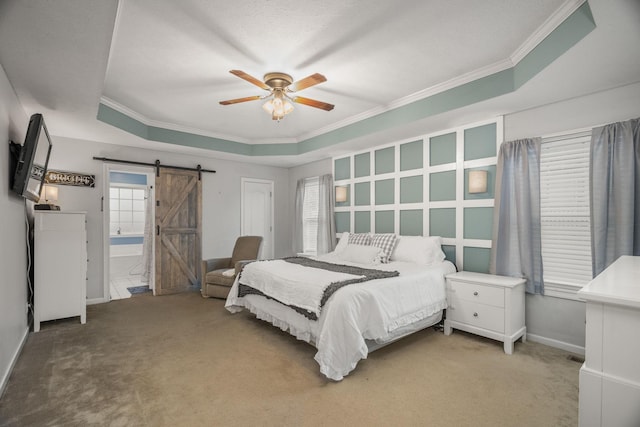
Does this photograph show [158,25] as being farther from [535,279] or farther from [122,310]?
[535,279]

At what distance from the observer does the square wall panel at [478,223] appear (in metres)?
3.48

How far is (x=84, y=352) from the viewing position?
2.84m

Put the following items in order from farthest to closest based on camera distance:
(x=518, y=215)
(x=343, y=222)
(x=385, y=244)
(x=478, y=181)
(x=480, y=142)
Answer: (x=343, y=222), (x=385, y=244), (x=480, y=142), (x=478, y=181), (x=518, y=215)

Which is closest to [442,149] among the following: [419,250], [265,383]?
[419,250]

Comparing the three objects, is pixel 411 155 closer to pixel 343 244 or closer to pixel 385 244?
pixel 385 244

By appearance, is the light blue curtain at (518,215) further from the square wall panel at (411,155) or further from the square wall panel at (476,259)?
the square wall panel at (411,155)

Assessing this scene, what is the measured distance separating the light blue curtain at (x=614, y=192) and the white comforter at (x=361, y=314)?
4.56ft

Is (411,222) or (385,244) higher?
(411,222)

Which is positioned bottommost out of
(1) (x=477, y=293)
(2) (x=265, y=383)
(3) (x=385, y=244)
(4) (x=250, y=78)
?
(2) (x=265, y=383)

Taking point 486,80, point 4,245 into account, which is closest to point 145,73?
point 4,245

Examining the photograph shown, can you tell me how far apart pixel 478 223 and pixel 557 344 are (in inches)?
55.2

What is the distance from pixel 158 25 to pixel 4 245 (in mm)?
2092

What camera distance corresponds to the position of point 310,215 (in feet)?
20.3

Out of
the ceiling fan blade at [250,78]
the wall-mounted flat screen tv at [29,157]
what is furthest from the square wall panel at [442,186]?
the wall-mounted flat screen tv at [29,157]
